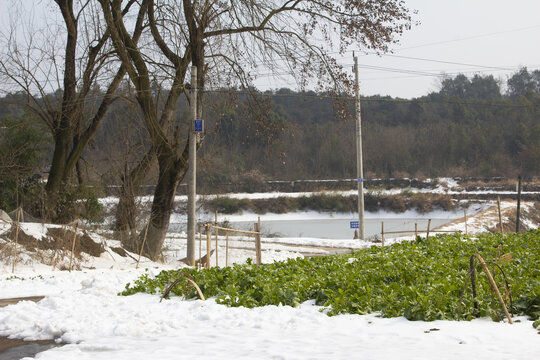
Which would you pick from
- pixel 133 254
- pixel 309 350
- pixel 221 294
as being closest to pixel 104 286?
pixel 221 294

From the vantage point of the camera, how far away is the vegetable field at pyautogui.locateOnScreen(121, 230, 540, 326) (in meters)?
7.31

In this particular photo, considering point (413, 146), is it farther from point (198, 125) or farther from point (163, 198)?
point (198, 125)

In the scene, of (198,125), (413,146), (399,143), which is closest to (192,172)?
(198,125)

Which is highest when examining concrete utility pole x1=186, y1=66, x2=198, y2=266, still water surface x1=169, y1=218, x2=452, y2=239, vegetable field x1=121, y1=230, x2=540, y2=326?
concrete utility pole x1=186, y1=66, x2=198, y2=266

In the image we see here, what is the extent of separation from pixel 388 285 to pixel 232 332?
267 cm

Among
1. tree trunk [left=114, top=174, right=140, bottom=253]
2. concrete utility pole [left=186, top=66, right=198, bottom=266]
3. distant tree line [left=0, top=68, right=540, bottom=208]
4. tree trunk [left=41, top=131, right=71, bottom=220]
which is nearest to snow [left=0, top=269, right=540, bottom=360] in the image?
concrete utility pole [left=186, top=66, right=198, bottom=266]

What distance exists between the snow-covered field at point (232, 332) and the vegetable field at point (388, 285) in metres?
0.26

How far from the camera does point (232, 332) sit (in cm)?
716

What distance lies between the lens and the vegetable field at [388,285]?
7312 mm

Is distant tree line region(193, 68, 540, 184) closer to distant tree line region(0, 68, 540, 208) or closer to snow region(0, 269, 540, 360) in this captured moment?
distant tree line region(0, 68, 540, 208)

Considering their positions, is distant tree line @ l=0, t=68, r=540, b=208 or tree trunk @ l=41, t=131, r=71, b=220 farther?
distant tree line @ l=0, t=68, r=540, b=208

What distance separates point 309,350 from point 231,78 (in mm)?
16278

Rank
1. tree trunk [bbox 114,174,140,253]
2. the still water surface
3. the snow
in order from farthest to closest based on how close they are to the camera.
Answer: the still water surface → tree trunk [bbox 114,174,140,253] → the snow

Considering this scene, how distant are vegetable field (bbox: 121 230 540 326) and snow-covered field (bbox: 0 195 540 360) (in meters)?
0.26
